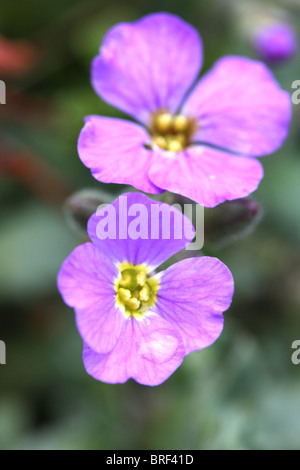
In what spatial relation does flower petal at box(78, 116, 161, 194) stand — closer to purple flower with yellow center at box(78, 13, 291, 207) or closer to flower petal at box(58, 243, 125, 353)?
purple flower with yellow center at box(78, 13, 291, 207)

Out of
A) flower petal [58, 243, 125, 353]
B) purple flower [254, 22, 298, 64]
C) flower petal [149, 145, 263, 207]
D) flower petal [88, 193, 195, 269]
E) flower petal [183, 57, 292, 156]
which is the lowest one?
flower petal [58, 243, 125, 353]

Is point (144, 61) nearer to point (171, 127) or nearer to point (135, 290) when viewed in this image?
point (171, 127)

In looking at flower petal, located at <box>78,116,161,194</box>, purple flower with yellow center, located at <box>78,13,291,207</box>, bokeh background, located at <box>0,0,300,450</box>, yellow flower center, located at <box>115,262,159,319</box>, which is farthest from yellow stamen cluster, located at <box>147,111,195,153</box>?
bokeh background, located at <box>0,0,300,450</box>

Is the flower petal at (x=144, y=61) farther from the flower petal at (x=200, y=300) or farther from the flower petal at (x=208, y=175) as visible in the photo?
the flower petal at (x=200, y=300)

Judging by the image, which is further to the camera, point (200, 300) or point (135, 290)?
point (135, 290)

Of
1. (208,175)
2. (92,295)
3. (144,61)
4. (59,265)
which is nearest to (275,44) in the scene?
(144,61)

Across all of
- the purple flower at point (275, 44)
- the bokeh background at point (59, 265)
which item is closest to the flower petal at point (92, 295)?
the bokeh background at point (59, 265)

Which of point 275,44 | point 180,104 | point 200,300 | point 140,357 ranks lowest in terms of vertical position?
point 140,357
